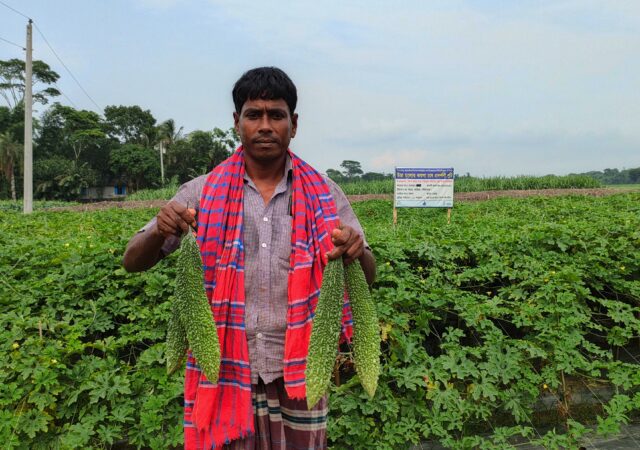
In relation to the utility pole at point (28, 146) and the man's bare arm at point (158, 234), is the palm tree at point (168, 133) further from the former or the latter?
the man's bare arm at point (158, 234)

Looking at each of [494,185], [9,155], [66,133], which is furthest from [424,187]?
[66,133]

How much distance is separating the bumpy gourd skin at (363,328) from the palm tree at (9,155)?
166 feet

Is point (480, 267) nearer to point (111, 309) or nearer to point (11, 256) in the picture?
point (111, 309)

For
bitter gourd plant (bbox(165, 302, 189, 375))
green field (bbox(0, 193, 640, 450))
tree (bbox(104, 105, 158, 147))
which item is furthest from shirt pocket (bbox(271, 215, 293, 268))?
tree (bbox(104, 105, 158, 147))

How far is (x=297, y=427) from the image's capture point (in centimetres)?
206

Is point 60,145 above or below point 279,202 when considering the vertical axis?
above

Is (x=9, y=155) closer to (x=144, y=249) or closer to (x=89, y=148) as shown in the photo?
(x=89, y=148)

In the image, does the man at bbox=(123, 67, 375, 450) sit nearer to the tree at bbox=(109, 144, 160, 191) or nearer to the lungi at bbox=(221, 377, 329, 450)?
the lungi at bbox=(221, 377, 329, 450)

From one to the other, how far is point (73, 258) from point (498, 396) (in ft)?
11.3

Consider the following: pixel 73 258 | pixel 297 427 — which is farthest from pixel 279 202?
pixel 73 258

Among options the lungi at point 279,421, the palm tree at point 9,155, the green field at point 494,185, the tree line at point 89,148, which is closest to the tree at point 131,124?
the tree line at point 89,148

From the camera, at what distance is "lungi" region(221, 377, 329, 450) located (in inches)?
80.3

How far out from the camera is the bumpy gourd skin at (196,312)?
1.72 m

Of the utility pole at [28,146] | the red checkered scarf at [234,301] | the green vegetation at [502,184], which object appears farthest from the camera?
the green vegetation at [502,184]
